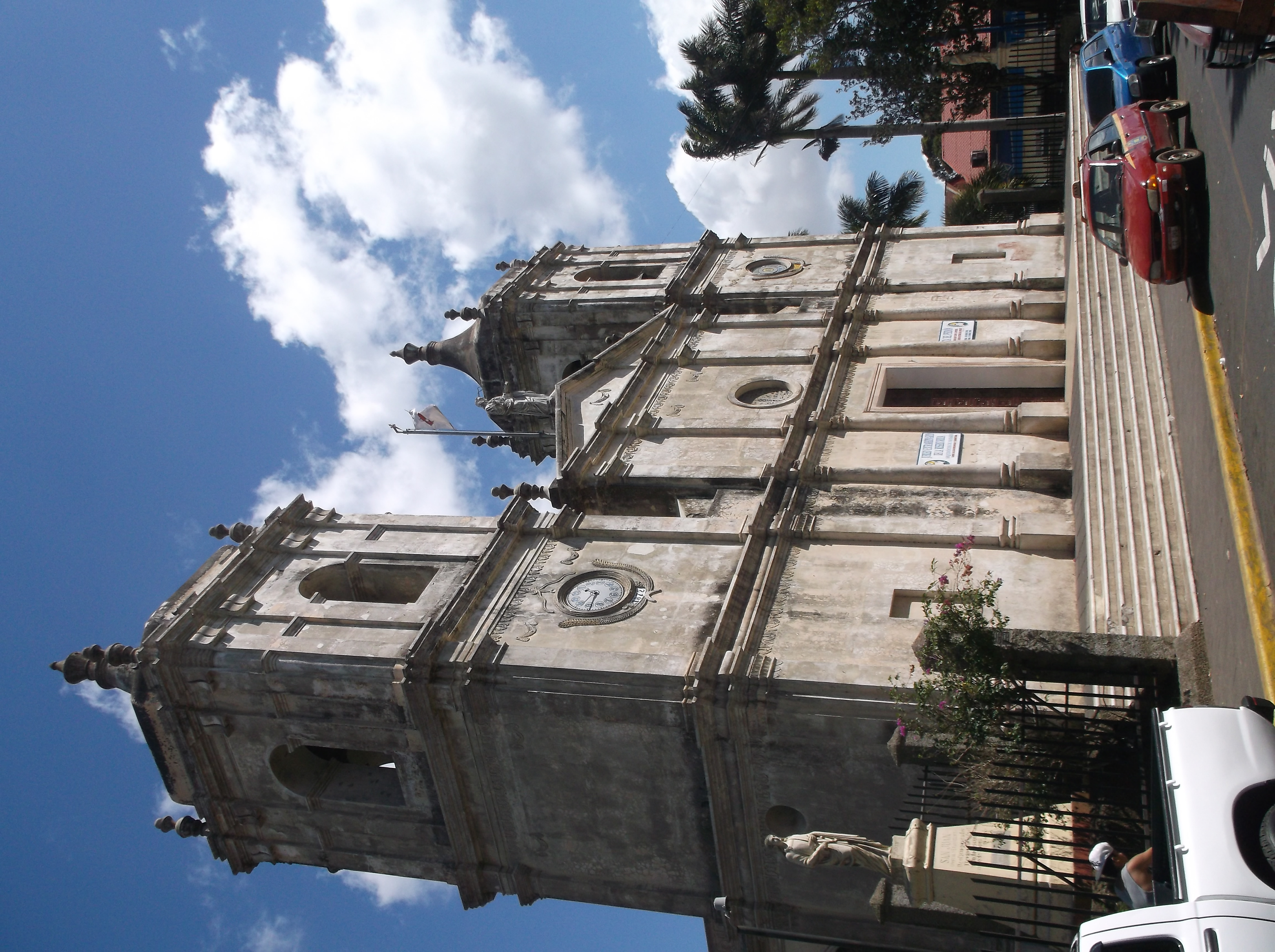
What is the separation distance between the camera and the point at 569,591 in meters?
18.7

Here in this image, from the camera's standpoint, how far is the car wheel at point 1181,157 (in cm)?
1235

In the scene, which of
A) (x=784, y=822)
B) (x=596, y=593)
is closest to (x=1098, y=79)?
(x=596, y=593)

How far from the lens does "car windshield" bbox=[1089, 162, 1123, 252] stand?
13.7 m

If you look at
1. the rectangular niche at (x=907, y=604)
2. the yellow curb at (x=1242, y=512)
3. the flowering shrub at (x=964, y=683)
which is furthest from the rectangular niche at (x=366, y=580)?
the yellow curb at (x=1242, y=512)

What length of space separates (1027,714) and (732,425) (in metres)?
12.1

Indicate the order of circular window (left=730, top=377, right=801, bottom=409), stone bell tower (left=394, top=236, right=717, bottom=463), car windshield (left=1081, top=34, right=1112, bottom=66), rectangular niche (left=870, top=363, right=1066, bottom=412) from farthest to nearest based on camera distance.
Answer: stone bell tower (left=394, top=236, right=717, bottom=463) → circular window (left=730, top=377, right=801, bottom=409) → rectangular niche (left=870, top=363, right=1066, bottom=412) → car windshield (left=1081, top=34, right=1112, bottom=66)

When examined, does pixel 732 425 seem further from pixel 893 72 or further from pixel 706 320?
pixel 893 72

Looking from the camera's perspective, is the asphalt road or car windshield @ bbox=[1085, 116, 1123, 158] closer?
the asphalt road

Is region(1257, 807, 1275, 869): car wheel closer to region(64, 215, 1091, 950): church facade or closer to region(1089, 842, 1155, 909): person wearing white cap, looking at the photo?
region(1089, 842, 1155, 909): person wearing white cap

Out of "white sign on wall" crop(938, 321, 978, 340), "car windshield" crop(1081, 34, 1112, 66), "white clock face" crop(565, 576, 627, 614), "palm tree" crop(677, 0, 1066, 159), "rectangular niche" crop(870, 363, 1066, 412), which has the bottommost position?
"white clock face" crop(565, 576, 627, 614)

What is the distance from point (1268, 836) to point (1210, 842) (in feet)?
1.29

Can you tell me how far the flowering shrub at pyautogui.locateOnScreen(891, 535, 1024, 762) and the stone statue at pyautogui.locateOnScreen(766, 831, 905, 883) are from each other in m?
1.75

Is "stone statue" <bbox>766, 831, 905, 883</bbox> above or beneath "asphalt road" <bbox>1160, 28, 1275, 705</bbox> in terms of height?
beneath

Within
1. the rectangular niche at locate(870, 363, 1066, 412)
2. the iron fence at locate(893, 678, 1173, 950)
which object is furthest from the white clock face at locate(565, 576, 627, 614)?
the rectangular niche at locate(870, 363, 1066, 412)
